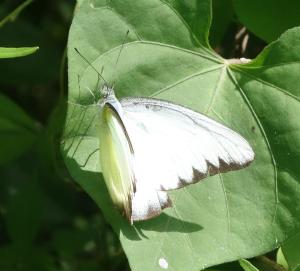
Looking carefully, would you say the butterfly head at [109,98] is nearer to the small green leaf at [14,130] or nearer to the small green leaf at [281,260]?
the small green leaf at [281,260]

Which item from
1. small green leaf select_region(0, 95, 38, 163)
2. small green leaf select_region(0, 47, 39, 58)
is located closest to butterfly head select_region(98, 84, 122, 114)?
small green leaf select_region(0, 47, 39, 58)

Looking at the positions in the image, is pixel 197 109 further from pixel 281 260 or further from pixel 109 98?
pixel 281 260

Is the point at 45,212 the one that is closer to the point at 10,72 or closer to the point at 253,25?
the point at 10,72

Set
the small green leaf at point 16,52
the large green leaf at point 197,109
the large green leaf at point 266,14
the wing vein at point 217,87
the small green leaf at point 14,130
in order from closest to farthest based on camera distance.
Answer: the small green leaf at point 16,52 → the large green leaf at point 197,109 → the wing vein at point 217,87 → the large green leaf at point 266,14 → the small green leaf at point 14,130

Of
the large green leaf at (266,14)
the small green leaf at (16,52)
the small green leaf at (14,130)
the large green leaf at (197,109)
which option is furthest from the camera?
the small green leaf at (14,130)

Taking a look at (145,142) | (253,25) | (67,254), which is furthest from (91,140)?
(67,254)

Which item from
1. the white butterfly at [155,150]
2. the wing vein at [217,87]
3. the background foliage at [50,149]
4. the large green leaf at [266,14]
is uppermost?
the large green leaf at [266,14]

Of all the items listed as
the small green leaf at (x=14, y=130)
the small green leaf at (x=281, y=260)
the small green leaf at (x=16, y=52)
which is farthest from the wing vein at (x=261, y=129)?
the small green leaf at (x=14, y=130)
